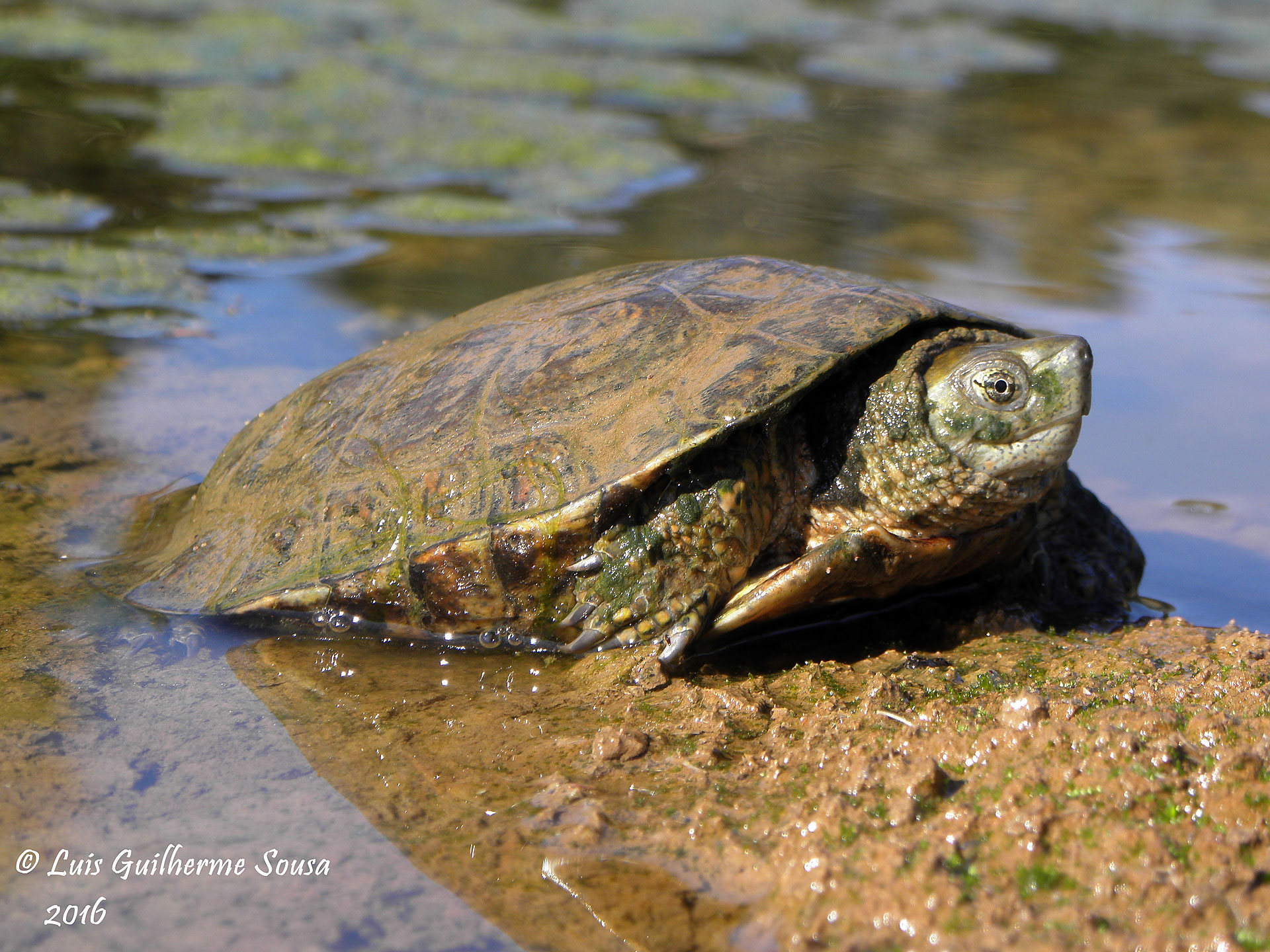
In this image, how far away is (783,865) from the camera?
5.74 ft

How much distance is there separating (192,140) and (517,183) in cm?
221

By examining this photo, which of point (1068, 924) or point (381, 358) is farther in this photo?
point (381, 358)

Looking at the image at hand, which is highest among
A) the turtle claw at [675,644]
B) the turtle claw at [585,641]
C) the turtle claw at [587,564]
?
the turtle claw at [587,564]

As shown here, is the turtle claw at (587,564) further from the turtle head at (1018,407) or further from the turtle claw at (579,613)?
the turtle head at (1018,407)

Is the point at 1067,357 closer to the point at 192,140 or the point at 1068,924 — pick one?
the point at 1068,924

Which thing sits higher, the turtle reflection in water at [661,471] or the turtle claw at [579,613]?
the turtle reflection in water at [661,471]

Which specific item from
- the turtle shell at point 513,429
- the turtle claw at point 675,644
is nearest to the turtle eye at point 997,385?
the turtle shell at point 513,429

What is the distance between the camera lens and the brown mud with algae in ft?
5.34

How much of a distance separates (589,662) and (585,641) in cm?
5

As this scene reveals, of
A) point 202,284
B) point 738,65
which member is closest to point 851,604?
point 202,284

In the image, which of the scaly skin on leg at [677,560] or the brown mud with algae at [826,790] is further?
the scaly skin on leg at [677,560]

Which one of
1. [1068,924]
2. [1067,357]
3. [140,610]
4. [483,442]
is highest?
[1067,357]

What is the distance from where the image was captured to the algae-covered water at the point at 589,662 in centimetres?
173

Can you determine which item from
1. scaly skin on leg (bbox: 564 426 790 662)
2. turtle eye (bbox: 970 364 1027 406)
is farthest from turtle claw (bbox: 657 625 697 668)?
turtle eye (bbox: 970 364 1027 406)
